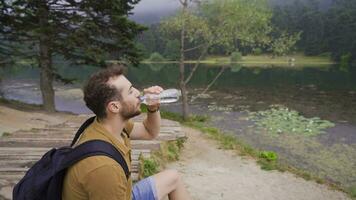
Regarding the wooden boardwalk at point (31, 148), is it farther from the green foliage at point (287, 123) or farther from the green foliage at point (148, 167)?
the green foliage at point (287, 123)

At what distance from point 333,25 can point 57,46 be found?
3039 inches

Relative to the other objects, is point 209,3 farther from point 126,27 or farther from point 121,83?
point 121,83

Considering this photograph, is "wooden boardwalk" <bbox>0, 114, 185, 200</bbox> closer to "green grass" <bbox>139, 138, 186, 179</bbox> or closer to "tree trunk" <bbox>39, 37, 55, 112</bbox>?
"green grass" <bbox>139, 138, 186, 179</bbox>

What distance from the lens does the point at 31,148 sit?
22.8 feet

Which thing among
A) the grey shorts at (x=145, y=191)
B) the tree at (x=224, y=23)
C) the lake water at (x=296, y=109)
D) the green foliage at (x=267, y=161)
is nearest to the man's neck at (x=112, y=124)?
the grey shorts at (x=145, y=191)

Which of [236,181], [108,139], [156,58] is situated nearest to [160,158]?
[236,181]

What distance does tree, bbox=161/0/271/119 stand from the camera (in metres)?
17.0

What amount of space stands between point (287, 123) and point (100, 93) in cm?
1850

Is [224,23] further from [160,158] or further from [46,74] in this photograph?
[160,158]

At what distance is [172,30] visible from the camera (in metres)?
18.7

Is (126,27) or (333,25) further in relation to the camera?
(333,25)

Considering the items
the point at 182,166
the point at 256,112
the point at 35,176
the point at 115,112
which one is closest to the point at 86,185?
the point at 35,176

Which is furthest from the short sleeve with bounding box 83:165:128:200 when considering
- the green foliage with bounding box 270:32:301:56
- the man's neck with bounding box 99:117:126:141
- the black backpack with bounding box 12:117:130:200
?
the green foliage with bounding box 270:32:301:56

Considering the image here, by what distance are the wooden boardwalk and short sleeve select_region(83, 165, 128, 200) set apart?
288cm
